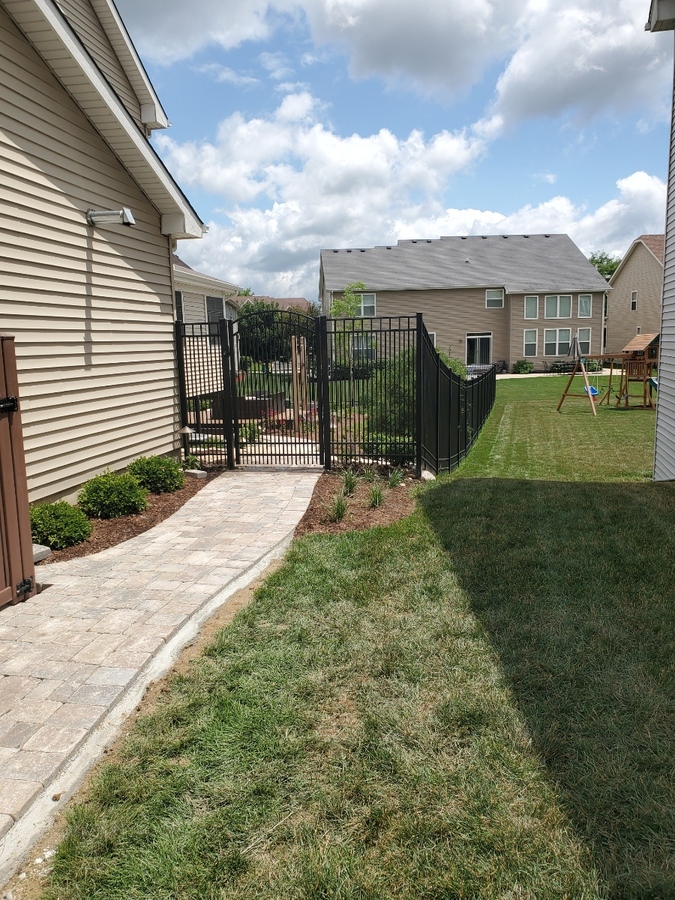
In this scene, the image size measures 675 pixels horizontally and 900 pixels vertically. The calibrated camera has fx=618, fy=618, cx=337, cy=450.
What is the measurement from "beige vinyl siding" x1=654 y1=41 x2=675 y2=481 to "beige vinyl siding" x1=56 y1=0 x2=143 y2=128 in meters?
7.66

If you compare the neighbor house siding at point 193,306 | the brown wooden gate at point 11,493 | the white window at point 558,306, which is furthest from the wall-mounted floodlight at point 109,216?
the white window at point 558,306

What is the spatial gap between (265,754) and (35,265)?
5.30 metres

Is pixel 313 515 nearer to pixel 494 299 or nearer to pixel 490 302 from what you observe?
pixel 490 302

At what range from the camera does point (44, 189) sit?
6.19 meters

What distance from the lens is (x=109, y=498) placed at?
22.1 ft

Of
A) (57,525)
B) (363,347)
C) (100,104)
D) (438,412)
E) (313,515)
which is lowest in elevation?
(313,515)

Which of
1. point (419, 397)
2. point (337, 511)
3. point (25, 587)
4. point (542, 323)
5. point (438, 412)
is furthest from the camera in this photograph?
point (542, 323)

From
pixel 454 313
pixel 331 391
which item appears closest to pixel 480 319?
pixel 454 313

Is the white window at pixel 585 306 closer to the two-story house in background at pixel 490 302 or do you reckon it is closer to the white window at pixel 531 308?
the two-story house in background at pixel 490 302

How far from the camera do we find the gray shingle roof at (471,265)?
38094 mm

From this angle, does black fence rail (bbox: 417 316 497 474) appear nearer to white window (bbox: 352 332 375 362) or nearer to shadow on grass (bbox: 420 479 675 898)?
white window (bbox: 352 332 375 362)

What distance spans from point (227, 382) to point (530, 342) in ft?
108

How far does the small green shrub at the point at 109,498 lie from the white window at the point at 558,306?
35.9 m

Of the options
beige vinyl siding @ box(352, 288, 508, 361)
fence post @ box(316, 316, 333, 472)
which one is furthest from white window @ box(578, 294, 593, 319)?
fence post @ box(316, 316, 333, 472)
